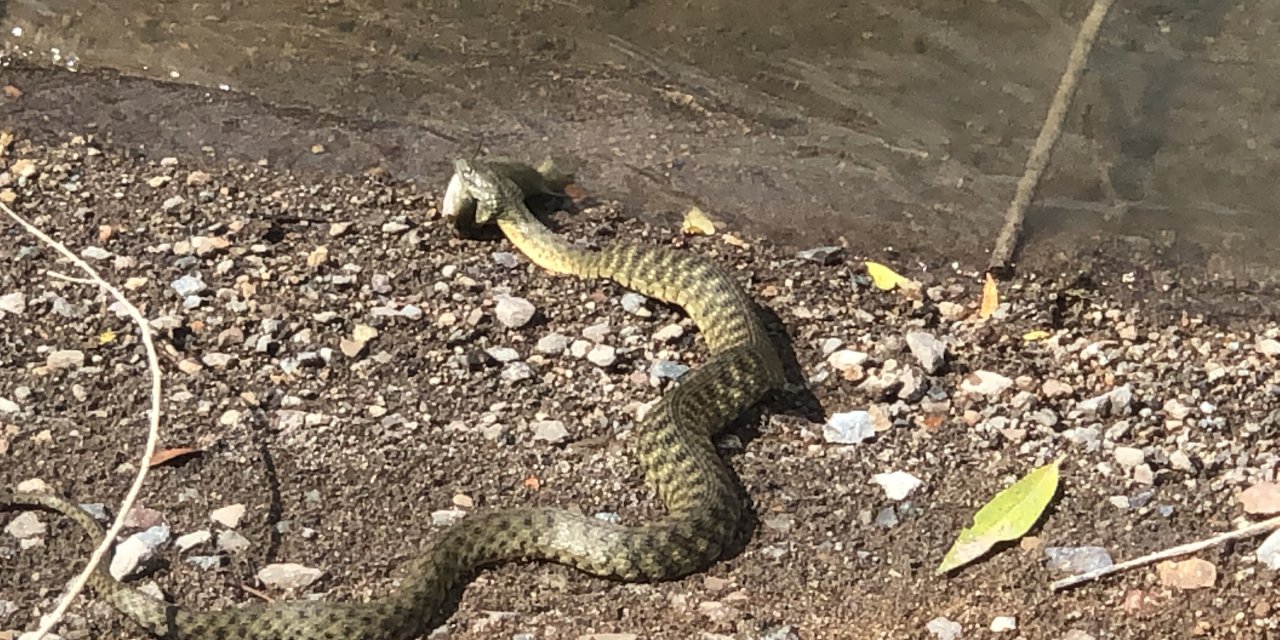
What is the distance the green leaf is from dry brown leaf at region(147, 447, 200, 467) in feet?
9.55

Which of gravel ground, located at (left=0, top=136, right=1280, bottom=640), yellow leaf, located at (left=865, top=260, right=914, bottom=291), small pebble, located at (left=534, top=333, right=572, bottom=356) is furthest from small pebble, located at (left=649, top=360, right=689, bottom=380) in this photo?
yellow leaf, located at (left=865, top=260, right=914, bottom=291)

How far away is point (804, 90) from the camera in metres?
9.59

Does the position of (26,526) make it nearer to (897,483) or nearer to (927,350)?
(897,483)

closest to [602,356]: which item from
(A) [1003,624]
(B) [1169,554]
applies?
(A) [1003,624]

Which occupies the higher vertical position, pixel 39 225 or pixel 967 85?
pixel 967 85

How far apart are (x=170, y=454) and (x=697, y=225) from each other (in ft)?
10.9

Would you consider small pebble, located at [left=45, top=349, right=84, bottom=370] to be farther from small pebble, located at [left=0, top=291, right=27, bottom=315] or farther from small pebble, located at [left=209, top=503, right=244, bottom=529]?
small pebble, located at [left=209, top=503, right=244, bottom=529]

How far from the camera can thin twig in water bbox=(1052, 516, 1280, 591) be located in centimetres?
536

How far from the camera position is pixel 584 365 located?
6859 millimetres

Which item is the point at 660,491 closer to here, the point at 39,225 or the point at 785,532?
the point at 785,532

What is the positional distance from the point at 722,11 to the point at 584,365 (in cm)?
425

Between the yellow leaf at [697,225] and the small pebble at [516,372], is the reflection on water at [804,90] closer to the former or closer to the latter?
the yellow leaf at [697,225]

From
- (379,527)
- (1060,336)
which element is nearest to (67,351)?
(379,527)

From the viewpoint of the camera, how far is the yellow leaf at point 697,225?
8.25 metres
